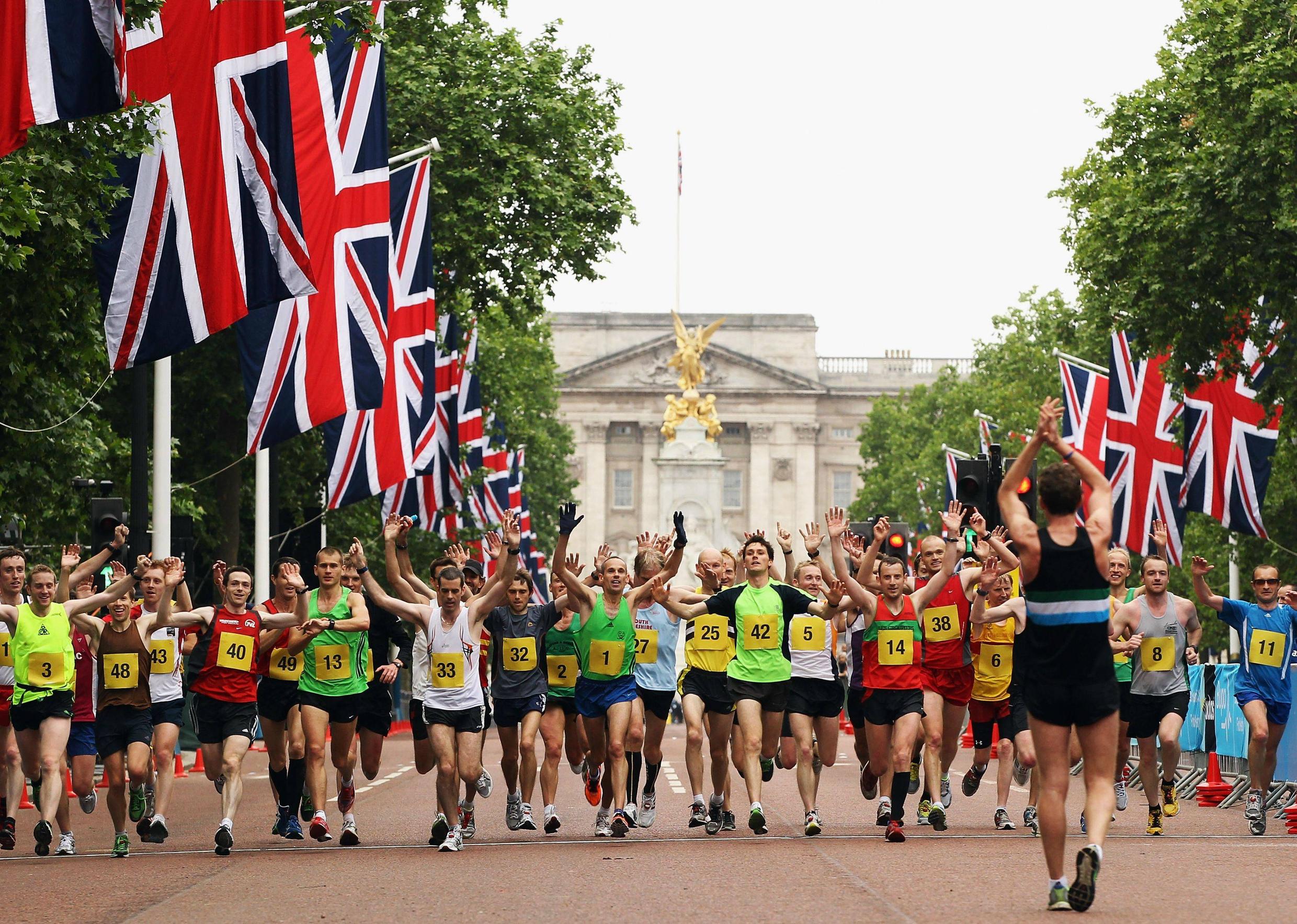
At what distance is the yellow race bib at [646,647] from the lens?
16.4m

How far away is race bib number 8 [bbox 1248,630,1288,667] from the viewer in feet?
56.2

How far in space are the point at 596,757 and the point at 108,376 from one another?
9.38 metres

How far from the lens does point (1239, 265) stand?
31.8m

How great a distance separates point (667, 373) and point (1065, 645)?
120 m

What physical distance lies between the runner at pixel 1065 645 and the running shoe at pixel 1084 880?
34 cm

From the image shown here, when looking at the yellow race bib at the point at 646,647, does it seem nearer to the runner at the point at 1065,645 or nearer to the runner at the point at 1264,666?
the runner at the point at 1264,666

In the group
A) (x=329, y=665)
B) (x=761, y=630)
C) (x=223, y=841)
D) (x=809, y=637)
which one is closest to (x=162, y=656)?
(x=329, y=665)

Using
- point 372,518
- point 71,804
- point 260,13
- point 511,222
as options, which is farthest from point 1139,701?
point 372,518

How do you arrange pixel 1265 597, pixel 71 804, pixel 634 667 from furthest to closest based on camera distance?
pixel 71 804 → pixel 1265 597 → pixel 634 667

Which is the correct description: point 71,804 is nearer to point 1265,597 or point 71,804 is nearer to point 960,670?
point 960,670

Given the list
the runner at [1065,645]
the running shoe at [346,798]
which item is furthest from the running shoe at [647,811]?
the runner at [1065,645]

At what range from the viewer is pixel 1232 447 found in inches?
1239

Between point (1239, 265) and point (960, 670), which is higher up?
point (1239, 265)

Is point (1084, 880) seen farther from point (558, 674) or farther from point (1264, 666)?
point (1264, 666)
